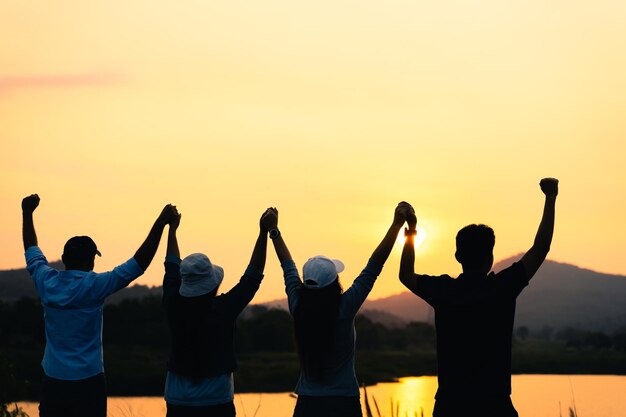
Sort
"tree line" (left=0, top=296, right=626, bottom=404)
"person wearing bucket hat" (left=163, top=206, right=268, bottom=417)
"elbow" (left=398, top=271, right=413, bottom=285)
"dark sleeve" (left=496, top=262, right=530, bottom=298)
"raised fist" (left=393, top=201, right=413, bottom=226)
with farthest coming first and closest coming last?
"tree line" (left=0, top=296, right=626, bottom=404), "person wearing bucket hat" (left=163, top=206, right=268, bottom=417), "raised fist" (left=393, top=201, right=413, bottom=226), "elbow" (left=398, top=271, right=413, bottom=285), "dark sleeve" (left=496, top=262, right=530, bottom=298)

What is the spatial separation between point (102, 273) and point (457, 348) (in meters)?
2.21

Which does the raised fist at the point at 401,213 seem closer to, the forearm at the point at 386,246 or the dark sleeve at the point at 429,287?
the forearm at the point at 386,246

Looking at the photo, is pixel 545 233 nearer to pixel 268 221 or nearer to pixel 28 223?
pixel 268 221

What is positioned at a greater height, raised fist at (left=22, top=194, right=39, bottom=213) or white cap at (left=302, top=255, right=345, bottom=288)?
raised fist at (left=22, top=194, right=39, bottom=213)

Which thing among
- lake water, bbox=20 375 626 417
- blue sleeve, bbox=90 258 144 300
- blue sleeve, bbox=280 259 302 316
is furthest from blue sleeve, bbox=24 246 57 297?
lake water, bbox=20 375 626 417

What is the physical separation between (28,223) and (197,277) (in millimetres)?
1374

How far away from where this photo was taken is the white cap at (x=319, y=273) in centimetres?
565

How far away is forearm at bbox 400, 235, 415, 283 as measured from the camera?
5.59 meters

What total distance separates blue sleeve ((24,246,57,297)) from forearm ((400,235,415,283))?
2.19 meters

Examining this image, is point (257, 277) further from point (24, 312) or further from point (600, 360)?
point (600, 360)

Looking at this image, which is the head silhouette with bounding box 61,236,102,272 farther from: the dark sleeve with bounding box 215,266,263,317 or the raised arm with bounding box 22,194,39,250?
the dark sleeve with bounding box 215,266,263,317

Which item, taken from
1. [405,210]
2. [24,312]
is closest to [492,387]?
[405,210]

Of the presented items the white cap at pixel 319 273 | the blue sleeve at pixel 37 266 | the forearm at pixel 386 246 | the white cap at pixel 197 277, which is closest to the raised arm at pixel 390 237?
the forearm at pixel 386 246

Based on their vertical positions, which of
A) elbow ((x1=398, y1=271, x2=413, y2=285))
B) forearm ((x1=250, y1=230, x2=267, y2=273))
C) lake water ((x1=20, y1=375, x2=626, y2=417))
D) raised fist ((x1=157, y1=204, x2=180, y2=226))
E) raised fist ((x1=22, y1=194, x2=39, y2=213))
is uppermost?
raised fist ((x1=22, y1=194, x2=39, y2=213))
